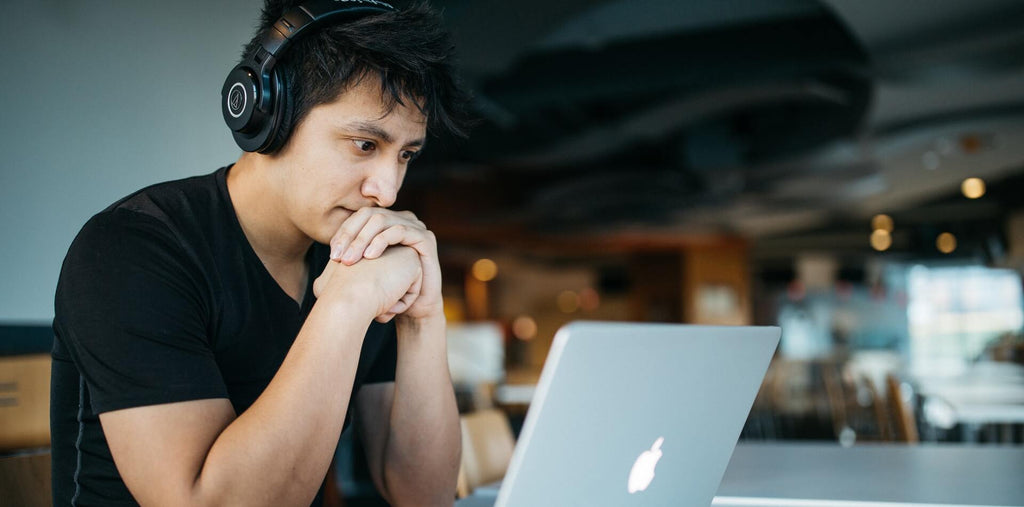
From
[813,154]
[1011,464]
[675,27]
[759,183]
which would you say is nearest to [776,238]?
[759,183]

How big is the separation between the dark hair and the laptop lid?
0.55 meters

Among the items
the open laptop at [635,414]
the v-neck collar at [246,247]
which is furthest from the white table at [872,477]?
the v-neck collar at [246,247]

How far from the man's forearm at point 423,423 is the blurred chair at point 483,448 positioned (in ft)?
1.10

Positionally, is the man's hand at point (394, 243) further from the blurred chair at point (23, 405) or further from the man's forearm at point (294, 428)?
the blurred chair at point (23, 405)

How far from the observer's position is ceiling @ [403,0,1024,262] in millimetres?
4973

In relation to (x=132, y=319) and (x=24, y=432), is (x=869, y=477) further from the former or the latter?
(x=24, y=432)

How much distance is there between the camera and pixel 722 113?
24.3 feet

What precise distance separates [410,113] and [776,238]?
1619 cm

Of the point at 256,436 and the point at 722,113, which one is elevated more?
the point at 722,113

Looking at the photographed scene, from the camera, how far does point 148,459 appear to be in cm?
92

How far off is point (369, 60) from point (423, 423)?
561 mm

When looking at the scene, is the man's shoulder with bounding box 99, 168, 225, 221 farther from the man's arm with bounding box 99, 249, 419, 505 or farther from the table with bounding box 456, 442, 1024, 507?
the table with bounding box 456, 442, 1024, 507

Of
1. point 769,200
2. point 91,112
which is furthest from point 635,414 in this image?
point 769,200

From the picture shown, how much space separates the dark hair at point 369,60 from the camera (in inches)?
45.8
